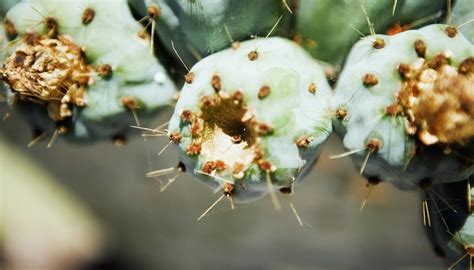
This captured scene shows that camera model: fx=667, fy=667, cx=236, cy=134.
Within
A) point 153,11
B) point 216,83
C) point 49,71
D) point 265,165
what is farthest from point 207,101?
point 49,71

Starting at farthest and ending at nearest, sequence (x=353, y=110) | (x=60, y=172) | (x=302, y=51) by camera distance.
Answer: (x=60, y=172) → (x=302, y=51) → (x=353, y=110)

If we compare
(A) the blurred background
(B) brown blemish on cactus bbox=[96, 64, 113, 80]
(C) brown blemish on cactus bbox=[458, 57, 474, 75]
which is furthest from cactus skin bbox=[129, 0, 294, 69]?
(A) the blurred background

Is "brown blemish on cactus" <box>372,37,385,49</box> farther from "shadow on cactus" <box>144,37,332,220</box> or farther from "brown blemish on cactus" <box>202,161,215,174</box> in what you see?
"brown blemish on cactus" <box>202,161,215,174</box>

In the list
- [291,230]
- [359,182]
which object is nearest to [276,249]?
[291,230]

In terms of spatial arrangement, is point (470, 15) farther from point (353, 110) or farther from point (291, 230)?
point (291, 230)

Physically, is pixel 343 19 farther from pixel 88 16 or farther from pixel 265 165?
pixel 88 16
